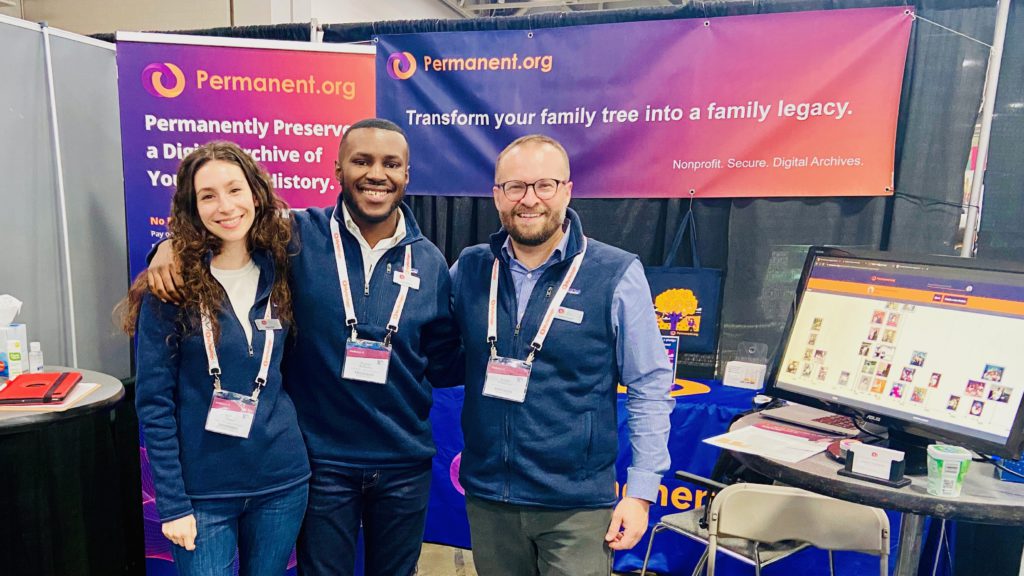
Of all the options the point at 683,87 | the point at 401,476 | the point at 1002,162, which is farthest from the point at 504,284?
the point at 1002,162

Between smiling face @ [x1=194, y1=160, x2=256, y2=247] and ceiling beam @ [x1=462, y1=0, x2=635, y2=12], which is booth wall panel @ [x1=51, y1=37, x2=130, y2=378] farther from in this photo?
ceiling beam @ [x1=462, y1=0, x2=635, y2=12]

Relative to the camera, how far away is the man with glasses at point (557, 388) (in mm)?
1428

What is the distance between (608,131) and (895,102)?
1.16m

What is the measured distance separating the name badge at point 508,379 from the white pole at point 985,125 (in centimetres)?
201

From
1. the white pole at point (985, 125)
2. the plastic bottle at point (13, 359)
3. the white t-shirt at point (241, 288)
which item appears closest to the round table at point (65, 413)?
the plastic bottle at point (13, 359)

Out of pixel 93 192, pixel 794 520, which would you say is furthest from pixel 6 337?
pixel 794 520

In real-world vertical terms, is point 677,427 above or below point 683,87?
below

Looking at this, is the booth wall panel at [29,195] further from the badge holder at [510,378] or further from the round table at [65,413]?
the badge holder at [510,378]

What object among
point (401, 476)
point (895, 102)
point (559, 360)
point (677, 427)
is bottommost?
point (677, 427)

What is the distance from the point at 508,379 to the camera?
1430 millimetres

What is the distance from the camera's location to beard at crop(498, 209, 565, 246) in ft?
4.77

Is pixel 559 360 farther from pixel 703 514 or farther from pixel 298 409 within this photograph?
pixel 703 514

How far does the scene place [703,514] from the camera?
2244mm

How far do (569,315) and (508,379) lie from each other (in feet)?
0.66
